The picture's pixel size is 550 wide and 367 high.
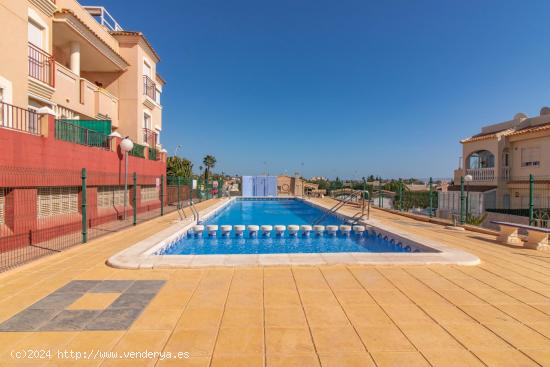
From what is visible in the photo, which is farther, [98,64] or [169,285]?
[98,64]

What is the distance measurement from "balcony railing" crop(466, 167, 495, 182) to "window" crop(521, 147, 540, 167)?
1.54 meters

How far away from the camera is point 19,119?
8.20 m

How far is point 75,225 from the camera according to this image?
30.8 feet

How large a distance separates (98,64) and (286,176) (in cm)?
2623

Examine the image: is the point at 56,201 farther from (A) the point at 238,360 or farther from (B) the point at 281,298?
(A) the point at 238,360

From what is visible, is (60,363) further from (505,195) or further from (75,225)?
(505,195)

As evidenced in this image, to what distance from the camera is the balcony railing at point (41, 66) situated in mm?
9578

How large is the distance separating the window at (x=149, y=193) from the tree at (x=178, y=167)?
1351cm

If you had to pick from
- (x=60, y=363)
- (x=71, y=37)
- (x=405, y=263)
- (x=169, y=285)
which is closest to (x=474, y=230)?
(x=405, y=263)

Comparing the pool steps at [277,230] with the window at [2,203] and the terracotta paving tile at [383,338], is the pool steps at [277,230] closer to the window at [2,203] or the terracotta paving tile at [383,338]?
the window at [2,203]

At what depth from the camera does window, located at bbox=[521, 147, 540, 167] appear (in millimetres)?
16141

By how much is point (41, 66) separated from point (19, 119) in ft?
9.52

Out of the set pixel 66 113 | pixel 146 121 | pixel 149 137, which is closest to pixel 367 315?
pixel 66 113

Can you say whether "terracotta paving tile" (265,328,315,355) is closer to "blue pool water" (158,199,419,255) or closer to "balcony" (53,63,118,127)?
"blue pool water" (158,199,419,255)
